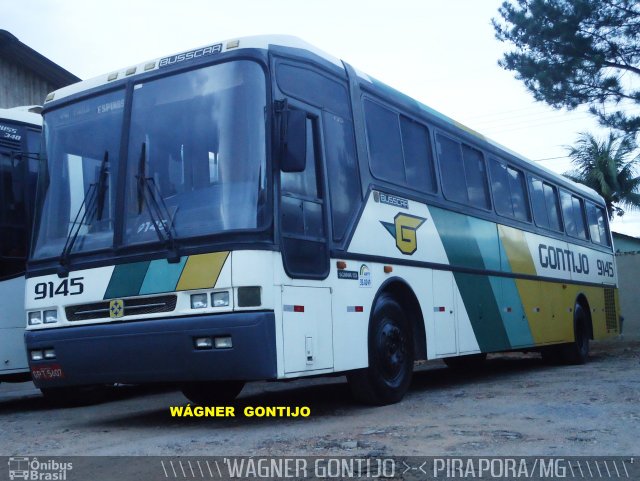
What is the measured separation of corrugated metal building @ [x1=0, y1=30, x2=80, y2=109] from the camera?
20.4 m

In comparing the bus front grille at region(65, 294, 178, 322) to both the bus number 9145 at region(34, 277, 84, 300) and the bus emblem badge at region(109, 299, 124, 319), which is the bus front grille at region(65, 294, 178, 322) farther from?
the bus number 9145 at region(34, 277, 84, 300)

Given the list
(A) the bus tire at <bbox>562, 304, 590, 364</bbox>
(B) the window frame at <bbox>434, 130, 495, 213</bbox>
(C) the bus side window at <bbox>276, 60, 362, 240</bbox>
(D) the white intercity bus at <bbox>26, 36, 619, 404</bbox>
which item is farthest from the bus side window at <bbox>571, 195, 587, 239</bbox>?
(C) the bus side window at <bbox>276, 60, 362, 240</bbox>

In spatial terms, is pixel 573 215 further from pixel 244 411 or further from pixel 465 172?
pixel 244 411

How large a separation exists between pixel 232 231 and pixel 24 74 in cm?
1698

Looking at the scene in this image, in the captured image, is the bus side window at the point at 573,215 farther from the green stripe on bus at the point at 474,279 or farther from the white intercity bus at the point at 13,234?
the white intercity bus at the point at 13,234

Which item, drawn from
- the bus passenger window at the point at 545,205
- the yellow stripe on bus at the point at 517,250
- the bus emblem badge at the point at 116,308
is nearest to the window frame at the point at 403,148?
the yellow stripe on bus at the point at 517,250

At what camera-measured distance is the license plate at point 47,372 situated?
7131mm

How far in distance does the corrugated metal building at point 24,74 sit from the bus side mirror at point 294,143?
15657 mm

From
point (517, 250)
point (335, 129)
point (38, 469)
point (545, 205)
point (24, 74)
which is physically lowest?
point (38, 469)

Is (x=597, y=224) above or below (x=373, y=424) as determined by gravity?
above

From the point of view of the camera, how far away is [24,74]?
21328 mm

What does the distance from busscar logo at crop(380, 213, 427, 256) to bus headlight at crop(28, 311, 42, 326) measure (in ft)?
10.8

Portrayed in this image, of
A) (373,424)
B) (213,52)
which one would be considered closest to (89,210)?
(213,52)

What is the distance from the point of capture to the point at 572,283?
1423 centimetres
